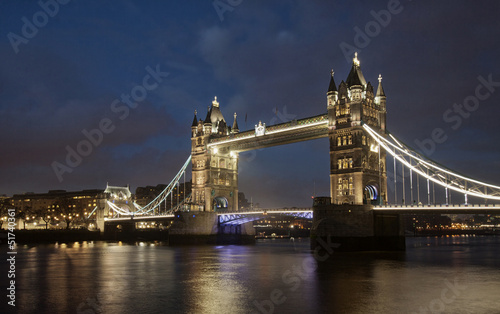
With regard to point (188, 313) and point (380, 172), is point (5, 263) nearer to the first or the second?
point (188, 313)

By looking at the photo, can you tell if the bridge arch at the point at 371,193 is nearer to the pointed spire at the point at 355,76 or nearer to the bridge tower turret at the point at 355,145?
the bridge tower turret at the point at 355,145

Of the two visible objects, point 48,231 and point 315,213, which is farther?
point 48,231

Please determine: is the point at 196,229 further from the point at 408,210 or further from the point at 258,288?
the point at 258,288

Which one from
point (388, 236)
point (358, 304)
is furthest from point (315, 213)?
point (358, 304)

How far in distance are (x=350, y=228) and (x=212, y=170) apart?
3728 centimetres

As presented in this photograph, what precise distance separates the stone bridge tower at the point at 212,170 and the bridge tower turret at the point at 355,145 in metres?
29.3

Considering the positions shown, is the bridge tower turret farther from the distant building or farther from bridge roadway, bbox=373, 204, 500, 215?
the distant building

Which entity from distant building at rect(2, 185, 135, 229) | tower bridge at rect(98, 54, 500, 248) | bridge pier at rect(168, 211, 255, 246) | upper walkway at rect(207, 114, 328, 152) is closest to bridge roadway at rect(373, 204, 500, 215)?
tower bridge at rect(98, 54, 500, 248)

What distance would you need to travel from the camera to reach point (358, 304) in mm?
23031

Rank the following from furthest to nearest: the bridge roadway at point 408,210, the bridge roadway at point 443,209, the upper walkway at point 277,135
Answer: the upper walkway at point 277,135 < the bridge roadway at point 408,210 < the bridge roadway at point 443,209

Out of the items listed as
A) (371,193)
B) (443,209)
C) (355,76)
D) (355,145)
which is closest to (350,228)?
(371,193)

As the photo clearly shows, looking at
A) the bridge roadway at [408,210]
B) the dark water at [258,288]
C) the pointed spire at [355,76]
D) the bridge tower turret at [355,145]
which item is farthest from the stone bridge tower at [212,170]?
the dark water at [258,288]

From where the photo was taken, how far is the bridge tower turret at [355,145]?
6219cm

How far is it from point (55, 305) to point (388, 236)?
44214 millimetres
